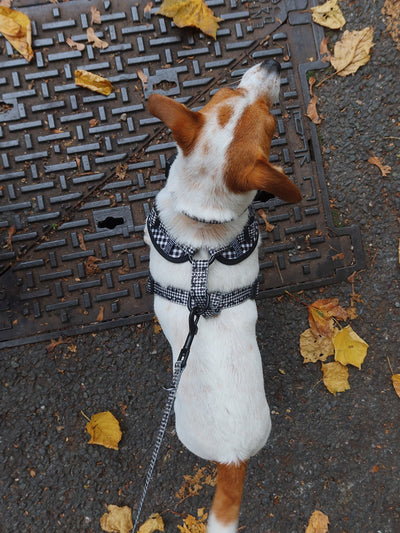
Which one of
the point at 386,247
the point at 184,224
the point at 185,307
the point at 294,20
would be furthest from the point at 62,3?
the point at 386,247

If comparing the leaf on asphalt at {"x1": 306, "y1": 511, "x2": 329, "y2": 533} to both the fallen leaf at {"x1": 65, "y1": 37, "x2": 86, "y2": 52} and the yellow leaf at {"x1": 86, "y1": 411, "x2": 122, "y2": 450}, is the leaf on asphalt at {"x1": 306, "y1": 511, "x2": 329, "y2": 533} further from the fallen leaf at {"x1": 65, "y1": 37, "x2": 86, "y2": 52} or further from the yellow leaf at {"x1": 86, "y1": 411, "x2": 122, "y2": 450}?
the fallen leaf at {"x1": 65, "y1": 37, "x2": 86, "y2": 52}

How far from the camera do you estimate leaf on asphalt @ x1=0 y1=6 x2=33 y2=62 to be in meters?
2.81

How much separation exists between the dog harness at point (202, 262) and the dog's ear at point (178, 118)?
1.48ft

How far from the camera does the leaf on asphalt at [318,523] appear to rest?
9.81 ft

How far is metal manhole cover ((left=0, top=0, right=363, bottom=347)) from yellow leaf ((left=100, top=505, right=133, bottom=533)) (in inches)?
45.7

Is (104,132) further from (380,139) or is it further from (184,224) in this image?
(380,139)

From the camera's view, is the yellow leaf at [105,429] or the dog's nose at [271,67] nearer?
the dog's nose at [271,67]

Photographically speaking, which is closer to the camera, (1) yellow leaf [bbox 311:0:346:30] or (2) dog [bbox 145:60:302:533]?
(2) dog [bbox 145:60:302:533]

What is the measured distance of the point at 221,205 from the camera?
1.92 meters

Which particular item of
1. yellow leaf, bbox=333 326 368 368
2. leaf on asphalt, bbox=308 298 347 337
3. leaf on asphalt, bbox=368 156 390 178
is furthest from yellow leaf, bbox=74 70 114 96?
yellow leaf, bbox=333 326 368 368

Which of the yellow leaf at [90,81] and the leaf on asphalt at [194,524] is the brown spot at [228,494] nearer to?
the leaf on asphalt at [194,524]

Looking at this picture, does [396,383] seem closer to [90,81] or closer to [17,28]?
[90,81]

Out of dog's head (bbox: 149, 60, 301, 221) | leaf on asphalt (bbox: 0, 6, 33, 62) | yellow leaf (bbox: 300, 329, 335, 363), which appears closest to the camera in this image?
dog's head (bbox: 149, 60, 301, 221)

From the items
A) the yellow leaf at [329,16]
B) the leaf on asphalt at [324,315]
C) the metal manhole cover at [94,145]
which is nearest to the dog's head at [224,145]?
the metal manhole cover at [94,145]
